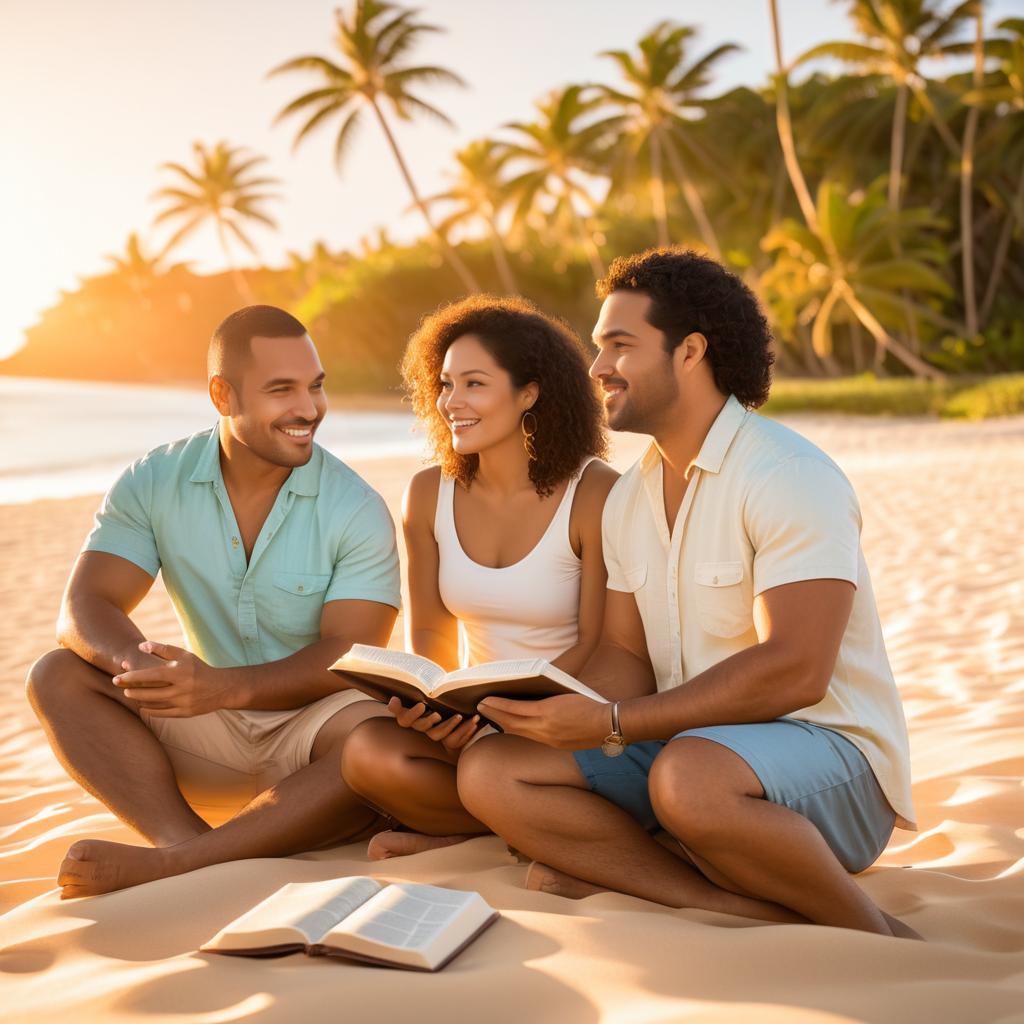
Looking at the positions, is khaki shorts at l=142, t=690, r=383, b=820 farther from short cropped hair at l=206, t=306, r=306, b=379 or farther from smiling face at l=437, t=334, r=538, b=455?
short cropped hair at l=206, t=306, r=306, b=379

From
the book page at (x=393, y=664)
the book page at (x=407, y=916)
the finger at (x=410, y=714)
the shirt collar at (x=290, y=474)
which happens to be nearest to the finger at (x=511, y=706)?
the book page at (x=393, y=664)

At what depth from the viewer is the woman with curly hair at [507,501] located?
3.43m

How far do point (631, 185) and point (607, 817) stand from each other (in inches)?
1405

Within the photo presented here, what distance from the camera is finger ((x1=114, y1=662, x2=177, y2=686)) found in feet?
9.95

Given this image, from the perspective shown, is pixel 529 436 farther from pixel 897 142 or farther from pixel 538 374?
pixel 897 142

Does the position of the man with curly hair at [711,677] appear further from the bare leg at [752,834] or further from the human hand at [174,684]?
the human hand at [174,684]

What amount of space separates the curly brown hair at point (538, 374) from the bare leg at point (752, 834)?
1.27m

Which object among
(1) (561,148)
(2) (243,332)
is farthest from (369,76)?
(2) (243,332)

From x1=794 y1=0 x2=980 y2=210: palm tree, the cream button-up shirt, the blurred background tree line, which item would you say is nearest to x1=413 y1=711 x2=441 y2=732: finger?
the cream button-up shirt

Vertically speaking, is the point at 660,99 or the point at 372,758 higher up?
the point at 660,99

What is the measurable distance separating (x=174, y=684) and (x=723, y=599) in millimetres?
1478

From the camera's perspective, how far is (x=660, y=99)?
34250 mm

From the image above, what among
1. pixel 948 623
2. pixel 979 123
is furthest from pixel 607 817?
pixel 979 123

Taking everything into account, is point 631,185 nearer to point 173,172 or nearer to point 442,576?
point 173,172
